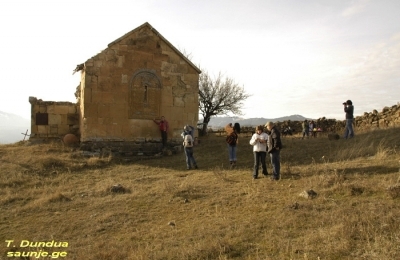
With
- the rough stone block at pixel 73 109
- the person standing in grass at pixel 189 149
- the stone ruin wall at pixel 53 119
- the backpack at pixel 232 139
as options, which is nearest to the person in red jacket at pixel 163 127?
the person standing in grass at pixel 189 149

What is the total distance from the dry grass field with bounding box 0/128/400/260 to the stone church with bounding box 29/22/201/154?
2784mm

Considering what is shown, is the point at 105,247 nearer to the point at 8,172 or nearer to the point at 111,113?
→ the point at 8,172

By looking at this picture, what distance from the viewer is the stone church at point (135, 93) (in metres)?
13.2

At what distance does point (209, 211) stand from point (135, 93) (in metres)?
8.52

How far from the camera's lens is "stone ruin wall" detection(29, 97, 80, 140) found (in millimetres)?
15250

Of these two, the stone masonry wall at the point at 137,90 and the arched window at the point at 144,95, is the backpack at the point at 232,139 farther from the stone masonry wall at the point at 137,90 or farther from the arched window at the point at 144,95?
the arched window at the point at 144,95

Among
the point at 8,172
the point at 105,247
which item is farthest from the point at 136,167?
the point at 105,247

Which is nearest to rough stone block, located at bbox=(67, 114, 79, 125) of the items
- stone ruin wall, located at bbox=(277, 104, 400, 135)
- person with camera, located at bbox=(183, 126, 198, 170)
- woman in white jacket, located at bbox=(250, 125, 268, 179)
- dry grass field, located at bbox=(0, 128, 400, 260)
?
dry grass field, located at bbox=(0, 128, 400, 260)

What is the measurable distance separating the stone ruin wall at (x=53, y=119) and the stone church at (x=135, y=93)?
0.05m

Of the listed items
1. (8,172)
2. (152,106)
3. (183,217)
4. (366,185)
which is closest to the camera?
(183,217)

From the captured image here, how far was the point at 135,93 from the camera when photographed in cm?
1372

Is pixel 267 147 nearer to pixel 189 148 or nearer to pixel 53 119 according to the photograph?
pixel 189 148

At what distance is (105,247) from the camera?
4941mm

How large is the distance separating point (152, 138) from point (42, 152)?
4405 millimetres
